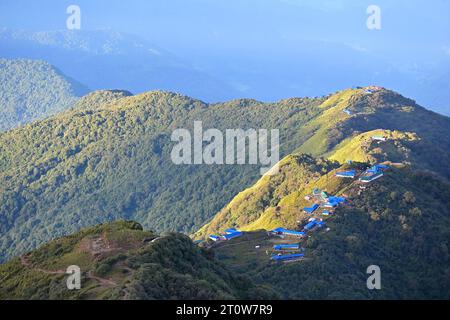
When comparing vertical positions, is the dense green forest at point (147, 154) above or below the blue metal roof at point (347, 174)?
below

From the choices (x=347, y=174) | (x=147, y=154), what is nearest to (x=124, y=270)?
(x=347, y=174)

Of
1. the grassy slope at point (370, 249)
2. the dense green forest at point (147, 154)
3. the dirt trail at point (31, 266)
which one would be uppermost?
the dirt trail at point (31, 266)

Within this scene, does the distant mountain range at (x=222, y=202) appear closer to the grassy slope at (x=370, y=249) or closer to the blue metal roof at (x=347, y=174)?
the grassy slope at (x=370, y=249)

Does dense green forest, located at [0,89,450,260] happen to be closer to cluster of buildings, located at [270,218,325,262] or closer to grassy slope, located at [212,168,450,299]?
grassy slope, located at [212,168,450,299]

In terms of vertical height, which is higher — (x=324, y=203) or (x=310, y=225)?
(x=324, y=203)

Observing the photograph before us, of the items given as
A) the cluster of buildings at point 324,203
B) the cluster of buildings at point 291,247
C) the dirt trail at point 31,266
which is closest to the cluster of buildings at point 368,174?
the cluster of buildings at point 324,203

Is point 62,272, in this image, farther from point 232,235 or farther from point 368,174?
point 368,174
